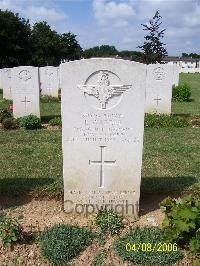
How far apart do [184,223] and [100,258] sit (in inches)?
39.8

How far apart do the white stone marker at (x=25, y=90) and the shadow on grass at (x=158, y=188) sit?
6.58m

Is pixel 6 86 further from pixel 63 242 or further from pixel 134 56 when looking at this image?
pixel 134 56

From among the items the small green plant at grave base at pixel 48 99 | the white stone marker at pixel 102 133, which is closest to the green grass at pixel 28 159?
the white stone marker at pixel 102 133

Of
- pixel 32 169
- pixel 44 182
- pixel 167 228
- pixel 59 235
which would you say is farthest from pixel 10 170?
pixel 167 228

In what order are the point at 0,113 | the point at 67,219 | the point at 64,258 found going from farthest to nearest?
1. the point at 0,113
2. the point at 67,219
3. the point at 64,258

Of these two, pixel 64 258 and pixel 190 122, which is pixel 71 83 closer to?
pixel 64 258

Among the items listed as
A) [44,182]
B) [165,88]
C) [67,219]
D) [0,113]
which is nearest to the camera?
[67,219]

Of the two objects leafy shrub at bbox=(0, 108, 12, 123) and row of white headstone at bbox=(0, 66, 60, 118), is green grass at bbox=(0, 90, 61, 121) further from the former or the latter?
leafy shrub at bbox=(0, 108, 12, 123)

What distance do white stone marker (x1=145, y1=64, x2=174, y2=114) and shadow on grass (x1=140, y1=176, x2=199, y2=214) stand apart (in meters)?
7.25

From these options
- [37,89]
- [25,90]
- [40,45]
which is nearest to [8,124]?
[25,90]

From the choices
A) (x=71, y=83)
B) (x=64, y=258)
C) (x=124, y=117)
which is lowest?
(x=64, y=258)

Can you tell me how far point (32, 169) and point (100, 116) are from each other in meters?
2.81

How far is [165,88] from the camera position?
1349 centimetres

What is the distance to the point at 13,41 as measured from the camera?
171 ft
